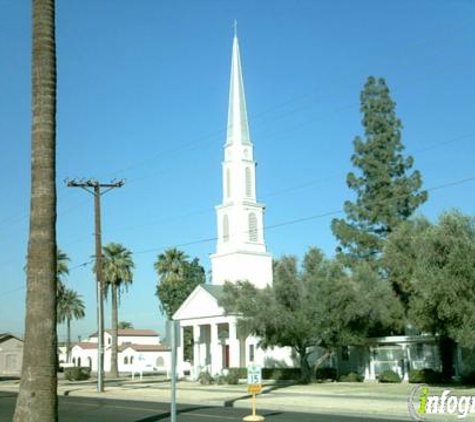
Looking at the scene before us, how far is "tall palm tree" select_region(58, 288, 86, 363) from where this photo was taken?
339 feet

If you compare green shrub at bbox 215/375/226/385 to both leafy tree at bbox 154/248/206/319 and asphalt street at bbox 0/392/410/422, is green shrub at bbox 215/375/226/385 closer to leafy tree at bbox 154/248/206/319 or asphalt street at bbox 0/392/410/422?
asphalt street at bbox 0/392/410/422

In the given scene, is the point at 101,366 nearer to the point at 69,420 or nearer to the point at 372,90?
the point at 69,420

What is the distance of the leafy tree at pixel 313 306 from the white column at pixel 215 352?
1008 cm

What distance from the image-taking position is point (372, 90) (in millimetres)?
62281

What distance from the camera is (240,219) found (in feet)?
183

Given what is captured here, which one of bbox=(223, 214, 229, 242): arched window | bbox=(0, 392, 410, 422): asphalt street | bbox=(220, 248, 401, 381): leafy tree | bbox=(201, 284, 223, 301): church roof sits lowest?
bbox=(0, 392, 410, 422): asphalt street

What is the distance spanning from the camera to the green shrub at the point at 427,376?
39.2 metres

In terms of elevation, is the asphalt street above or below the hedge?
above

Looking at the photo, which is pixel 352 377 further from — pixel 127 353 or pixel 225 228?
pixel 127 353

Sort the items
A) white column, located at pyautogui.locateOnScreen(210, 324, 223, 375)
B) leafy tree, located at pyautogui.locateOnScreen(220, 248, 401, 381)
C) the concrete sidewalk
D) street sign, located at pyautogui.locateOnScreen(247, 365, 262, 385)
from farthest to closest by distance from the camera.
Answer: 1. white column, located at pyautogui.locateOnScreen(210, 324, 223, 375)
2. leafy tree, located at pyautogui.locateOnScreen(220, 248, 401, 381)
3. the concrete sidewalk
4. street sign, located at pyautogui.locateOnScreen(247, 365, 262, 385)

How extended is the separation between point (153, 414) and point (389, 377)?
2054 cm

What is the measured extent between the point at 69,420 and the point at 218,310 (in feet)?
98.6

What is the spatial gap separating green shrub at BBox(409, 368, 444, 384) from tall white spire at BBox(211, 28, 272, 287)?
18134mm

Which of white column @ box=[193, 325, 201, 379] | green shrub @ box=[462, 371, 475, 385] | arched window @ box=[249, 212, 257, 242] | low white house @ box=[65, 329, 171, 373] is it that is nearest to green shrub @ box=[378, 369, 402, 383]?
green shrub @ box=[462, 371, 475, 385]
